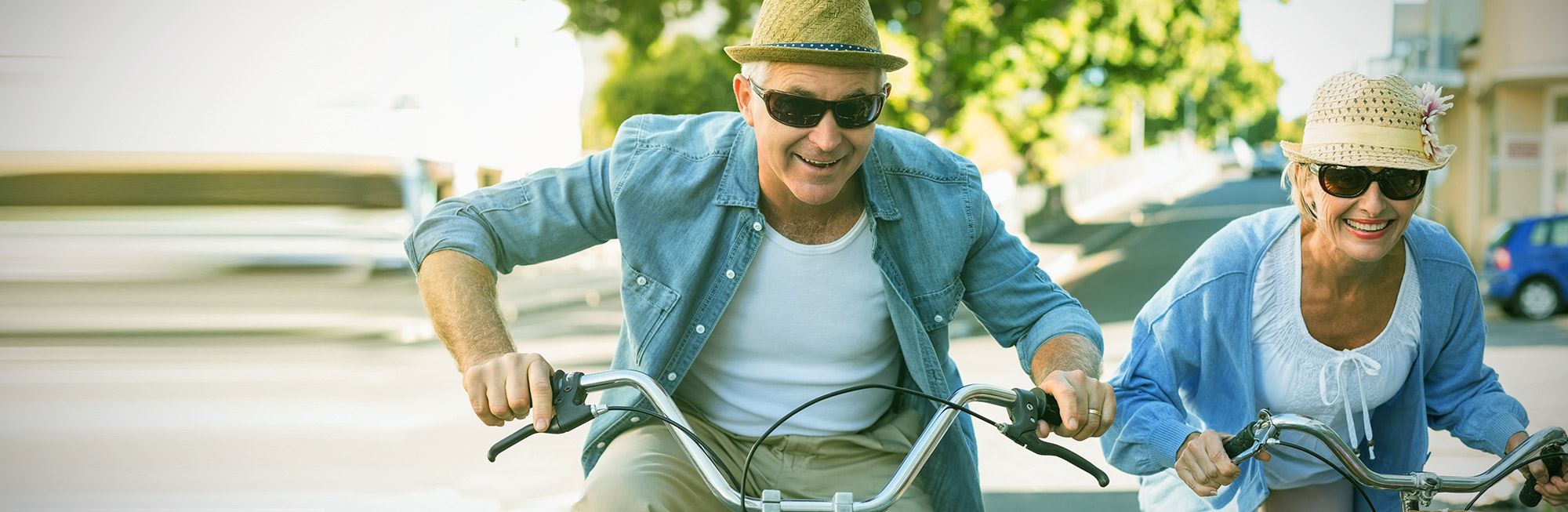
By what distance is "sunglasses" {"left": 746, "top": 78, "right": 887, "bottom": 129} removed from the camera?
251 centimetres

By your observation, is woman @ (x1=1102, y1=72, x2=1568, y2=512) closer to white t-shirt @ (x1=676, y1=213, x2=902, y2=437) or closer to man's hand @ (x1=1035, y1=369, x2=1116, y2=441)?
man's hand @ (x1=1035, y1=369, x2=1116, y2=441)

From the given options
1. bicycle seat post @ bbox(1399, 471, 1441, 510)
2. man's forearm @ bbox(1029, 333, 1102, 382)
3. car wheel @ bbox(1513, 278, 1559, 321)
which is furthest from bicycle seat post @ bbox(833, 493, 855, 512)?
car wheel @ bbox(1513, 278, 1559, 321)

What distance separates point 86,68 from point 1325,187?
1322 cm

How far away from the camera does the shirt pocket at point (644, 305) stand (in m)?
2.72

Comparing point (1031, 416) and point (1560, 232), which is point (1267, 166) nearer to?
point (1560, 232)

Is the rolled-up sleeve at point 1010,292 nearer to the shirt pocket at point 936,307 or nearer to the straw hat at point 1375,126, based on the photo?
the shirt pocket at point 936,307

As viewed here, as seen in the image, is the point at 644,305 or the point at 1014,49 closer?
the point at 644,305

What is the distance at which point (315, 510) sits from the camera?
6.62m

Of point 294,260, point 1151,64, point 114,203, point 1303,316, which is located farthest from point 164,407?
point 1151,64

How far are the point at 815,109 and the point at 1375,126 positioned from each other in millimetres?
1205

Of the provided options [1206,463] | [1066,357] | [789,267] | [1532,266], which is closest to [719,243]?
[789,267]

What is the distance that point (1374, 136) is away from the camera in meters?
2.57

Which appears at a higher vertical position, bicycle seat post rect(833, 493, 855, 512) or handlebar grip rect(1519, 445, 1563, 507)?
bicycle seat post rect(833, 493, 855, 512)

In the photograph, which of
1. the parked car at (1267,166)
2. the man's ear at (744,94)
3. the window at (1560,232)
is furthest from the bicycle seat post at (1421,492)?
the parked car at (1267,166)
